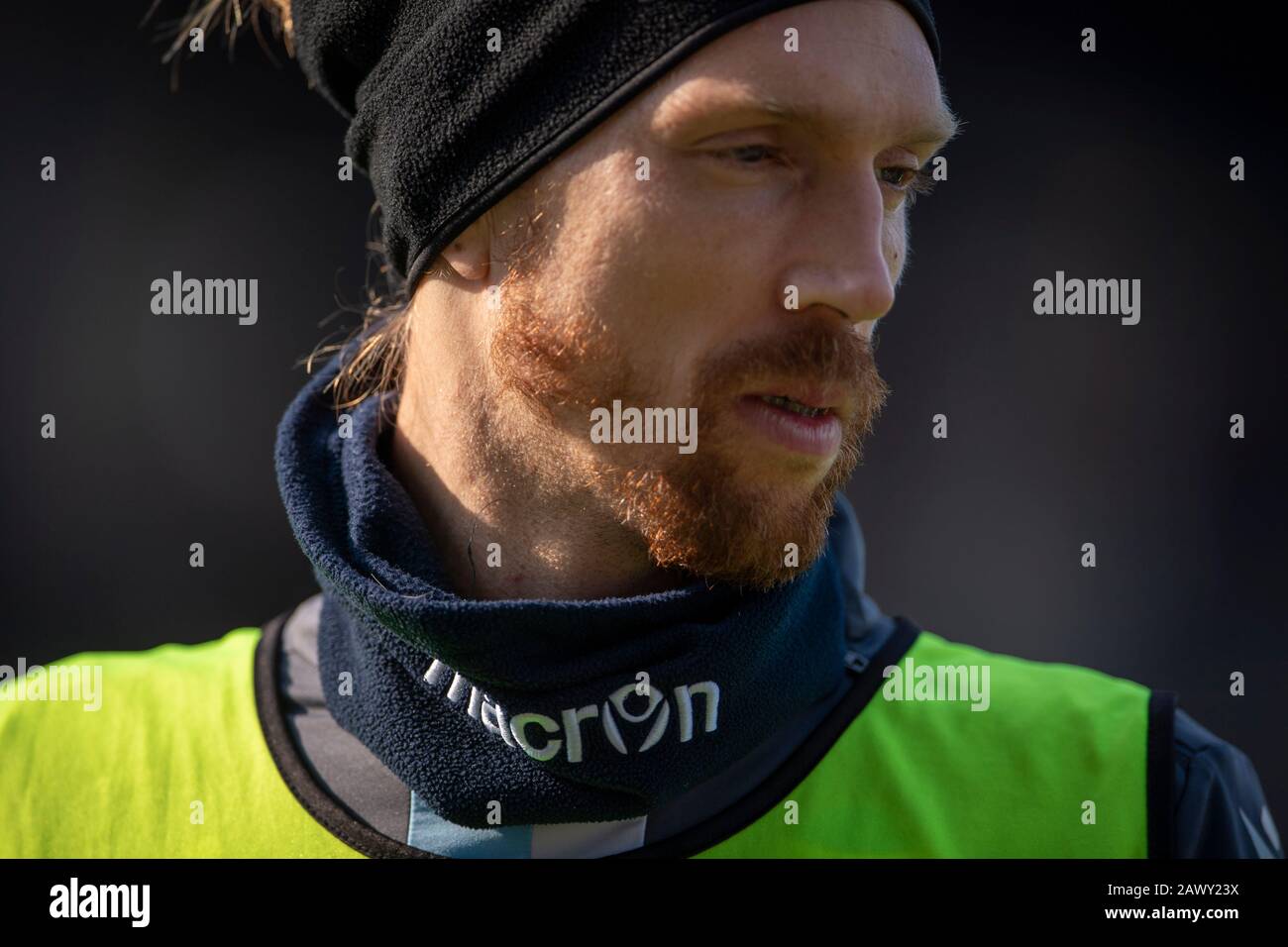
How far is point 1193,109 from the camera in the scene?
3.88 metres

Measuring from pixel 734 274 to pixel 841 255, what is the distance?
0.12m

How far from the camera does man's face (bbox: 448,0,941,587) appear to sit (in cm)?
141

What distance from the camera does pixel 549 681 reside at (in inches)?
55.8

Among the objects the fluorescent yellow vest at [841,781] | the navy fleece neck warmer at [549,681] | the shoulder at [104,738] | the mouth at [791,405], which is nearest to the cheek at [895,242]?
the mouth at [791,405]

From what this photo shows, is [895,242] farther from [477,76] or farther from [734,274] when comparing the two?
[477,76]

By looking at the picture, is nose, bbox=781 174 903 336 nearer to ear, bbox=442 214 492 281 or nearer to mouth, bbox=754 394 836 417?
mouth, bbox=754 394 836 417

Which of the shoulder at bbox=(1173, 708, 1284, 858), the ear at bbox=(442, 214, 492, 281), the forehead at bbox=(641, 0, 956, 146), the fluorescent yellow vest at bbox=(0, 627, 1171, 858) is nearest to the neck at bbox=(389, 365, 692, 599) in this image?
the ear at bbox=(442, 214, 492, 281)

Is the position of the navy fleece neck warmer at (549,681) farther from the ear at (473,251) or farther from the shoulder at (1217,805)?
the shoulder at (1217,805)

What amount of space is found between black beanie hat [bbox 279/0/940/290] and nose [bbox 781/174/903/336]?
23cm

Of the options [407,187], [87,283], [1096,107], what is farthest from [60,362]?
[1096,107]

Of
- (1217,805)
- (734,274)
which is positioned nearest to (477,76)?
(734,274)

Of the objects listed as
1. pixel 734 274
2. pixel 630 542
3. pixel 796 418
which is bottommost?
pixel 630 542

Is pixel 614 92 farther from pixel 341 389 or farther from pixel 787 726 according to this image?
pixel 787 726

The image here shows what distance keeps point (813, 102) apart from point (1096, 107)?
2.82 m
